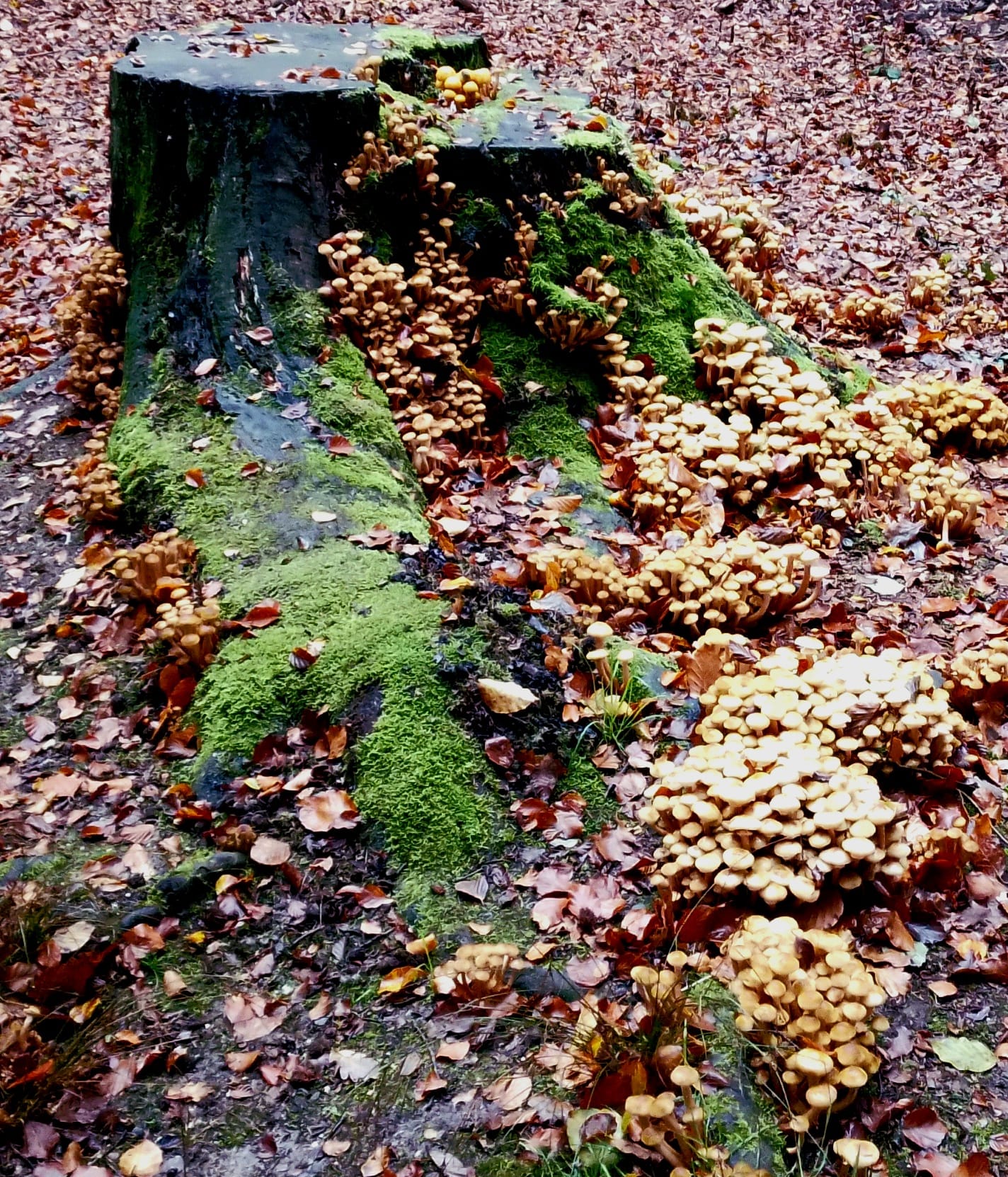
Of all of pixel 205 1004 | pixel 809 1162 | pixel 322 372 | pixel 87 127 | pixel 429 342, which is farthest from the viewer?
pixel 87 127

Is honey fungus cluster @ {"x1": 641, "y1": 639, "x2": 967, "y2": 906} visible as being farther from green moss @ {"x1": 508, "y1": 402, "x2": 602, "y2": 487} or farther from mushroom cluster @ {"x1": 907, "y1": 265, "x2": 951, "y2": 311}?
mushroom cluster @ {"x1": 907, "y1": 265, "x2": 951, "y2": 311}

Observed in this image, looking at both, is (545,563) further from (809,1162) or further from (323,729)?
(809,1162)

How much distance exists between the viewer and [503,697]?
3559 mm

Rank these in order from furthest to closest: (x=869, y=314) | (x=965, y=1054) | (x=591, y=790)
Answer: (x=869, y=314) → (x=591, y=790) → (x=965, y=1054)

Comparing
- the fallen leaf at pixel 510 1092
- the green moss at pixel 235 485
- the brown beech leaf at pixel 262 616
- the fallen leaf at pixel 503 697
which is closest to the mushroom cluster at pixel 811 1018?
the fallen leaf at pixel 510 1092

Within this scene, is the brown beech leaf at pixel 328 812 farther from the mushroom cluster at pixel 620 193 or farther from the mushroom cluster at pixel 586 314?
the mushroom cluster at pixel 620 193

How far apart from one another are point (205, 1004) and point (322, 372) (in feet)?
11.2

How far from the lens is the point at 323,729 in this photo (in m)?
3.62

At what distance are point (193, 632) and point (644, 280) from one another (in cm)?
377

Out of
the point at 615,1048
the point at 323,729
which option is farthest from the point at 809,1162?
the point at 323,729

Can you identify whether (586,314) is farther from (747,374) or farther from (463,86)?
(463,86)

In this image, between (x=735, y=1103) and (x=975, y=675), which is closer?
(x=735, y=1103)

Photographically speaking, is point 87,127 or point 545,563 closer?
point 545,563

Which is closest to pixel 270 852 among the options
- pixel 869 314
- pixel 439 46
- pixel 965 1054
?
pixel 965 1054
